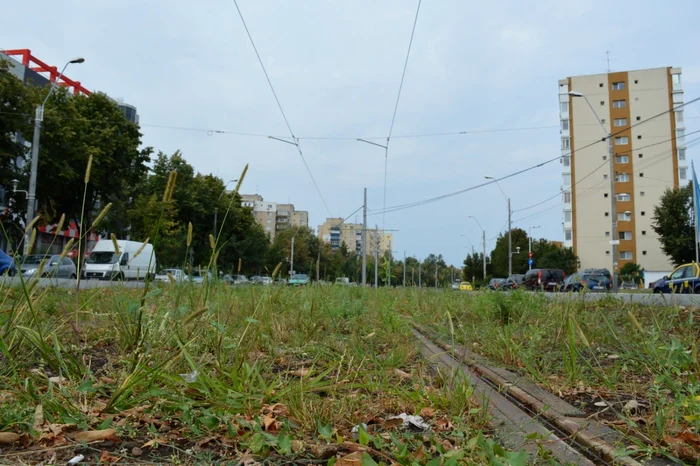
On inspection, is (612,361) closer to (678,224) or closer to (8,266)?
(8,266)

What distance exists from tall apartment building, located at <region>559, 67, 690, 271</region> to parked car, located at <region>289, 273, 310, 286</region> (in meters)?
66.6

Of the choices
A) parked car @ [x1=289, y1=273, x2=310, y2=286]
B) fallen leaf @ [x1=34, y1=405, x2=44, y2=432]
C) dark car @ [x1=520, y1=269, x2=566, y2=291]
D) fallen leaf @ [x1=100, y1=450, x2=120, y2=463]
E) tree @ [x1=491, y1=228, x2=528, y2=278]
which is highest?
tree @ [x1=491, y1=228, x2=528, y2=278]

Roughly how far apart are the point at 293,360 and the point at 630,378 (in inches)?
96.9

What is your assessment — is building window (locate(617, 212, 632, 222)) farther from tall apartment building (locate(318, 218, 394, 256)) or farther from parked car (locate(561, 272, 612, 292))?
parked car (locate(561, 272, 612, 292))

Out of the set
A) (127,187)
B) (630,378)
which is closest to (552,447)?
(630,378)

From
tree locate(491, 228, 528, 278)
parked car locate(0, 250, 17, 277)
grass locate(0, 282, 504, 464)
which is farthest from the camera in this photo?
tree locate(491, 228, 528, 278)

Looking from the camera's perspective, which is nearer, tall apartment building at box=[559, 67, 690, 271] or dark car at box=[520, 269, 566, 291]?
dark car at box=[520, 269, 566, 291]

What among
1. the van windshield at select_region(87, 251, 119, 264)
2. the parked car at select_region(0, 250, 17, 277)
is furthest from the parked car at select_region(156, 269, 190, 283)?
the van windshield at select_region(87, 251, 119, 264)

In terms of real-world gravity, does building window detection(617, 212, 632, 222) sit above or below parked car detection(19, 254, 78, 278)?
above

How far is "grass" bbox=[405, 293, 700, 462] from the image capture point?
2.31 meters

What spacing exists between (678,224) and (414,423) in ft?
179

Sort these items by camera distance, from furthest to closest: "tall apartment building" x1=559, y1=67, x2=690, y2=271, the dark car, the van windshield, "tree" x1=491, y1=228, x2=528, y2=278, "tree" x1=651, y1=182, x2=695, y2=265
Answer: "tree" x1=491, y1=228, x2=528, y2=278 < "tall apartment building" x1=559, y1=67, x2=690, y2=271 < "tree" x1=651, y1=182, x2=695, y2=265 < the dark car < the van windshield

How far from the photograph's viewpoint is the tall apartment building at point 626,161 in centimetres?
6512

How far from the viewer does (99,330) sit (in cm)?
417
